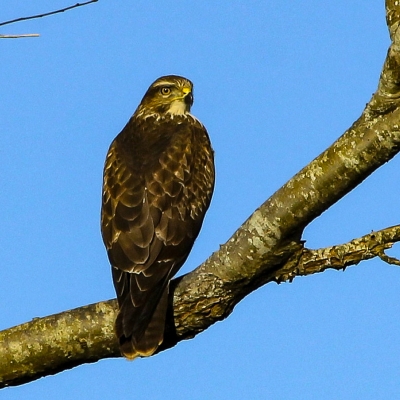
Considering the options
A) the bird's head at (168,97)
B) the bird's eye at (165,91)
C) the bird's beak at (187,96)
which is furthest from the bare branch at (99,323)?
the bird's eye at (165,91)

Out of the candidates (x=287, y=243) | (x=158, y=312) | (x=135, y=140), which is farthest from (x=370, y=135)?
(x=135, y=140)

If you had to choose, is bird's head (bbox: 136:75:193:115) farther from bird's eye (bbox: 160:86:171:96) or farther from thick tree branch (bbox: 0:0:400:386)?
thick tree branch (bbox: 0:0:400:386)

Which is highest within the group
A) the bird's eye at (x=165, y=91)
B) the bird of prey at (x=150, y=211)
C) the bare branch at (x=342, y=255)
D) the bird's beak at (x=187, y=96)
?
the bird's eye at (x=165, y=91)

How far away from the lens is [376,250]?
4.57 m

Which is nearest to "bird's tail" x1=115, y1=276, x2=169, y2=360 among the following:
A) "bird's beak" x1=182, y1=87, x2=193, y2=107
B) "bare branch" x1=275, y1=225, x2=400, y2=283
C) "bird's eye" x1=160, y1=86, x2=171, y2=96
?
"bare branch" x1=275, y1=225, x2=400, y2=283

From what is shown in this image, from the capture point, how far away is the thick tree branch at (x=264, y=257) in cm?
393

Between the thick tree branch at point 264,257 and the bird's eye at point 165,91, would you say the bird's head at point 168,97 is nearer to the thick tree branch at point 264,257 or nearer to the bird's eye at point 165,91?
the bird's eye at point 165,91

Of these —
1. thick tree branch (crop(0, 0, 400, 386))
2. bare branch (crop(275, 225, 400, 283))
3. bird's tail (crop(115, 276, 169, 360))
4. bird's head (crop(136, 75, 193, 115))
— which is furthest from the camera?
bird's head (crop(136, 75, 193, 115))

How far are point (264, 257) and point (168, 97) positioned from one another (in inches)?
161

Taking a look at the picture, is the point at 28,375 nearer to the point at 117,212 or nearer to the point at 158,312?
the point at 158,312

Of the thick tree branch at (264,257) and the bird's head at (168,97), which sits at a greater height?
the bird's head at (168,97)

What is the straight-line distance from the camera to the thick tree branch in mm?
3926

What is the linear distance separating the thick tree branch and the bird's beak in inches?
133

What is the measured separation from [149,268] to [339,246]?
57.6 inches
